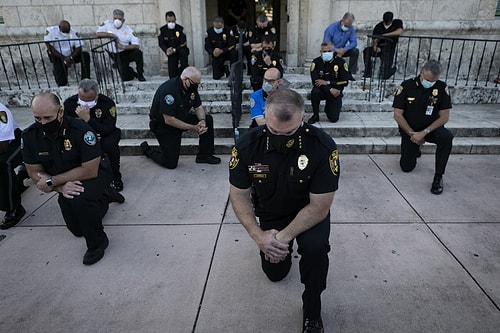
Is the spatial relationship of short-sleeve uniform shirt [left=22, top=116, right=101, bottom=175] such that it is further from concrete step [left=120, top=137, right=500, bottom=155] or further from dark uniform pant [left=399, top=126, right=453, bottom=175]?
dark uniform pant [left=399, top=126, right=453, bottom=175]

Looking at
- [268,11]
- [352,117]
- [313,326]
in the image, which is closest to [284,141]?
[313,326]

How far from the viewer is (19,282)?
3014mm

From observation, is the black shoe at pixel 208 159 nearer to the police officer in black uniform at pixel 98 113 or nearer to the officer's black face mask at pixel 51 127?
the police officer in black uniform at pixel 98 113

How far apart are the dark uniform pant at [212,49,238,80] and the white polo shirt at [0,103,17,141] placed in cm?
438

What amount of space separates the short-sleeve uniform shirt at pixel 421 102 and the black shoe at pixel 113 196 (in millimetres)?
3530

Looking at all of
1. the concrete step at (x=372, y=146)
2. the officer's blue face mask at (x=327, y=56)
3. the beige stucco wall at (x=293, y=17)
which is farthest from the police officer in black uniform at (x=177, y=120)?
the beige stucco wall at (x=293, y=17)

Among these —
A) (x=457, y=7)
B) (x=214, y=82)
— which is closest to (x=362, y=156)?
(x=214, y=82)

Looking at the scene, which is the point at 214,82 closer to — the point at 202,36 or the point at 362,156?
the point at 202,36

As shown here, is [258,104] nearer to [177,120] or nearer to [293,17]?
[177,120]

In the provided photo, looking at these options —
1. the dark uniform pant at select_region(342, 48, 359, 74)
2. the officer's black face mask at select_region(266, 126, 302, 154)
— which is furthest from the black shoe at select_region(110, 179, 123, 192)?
the dark uniform pant at select_region(342, 48, 359, 74)

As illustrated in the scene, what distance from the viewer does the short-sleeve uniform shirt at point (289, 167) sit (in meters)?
2.32

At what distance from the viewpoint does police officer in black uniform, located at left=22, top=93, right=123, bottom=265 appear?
3.12m

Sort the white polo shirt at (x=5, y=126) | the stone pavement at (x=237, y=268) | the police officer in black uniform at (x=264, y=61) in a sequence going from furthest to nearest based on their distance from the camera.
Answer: the police officer in black uniform at (x=264, y=61), the white polo shirt at (x=5, y=126), the stone pavement at (x=237, y=268)

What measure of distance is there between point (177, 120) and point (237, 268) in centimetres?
246
